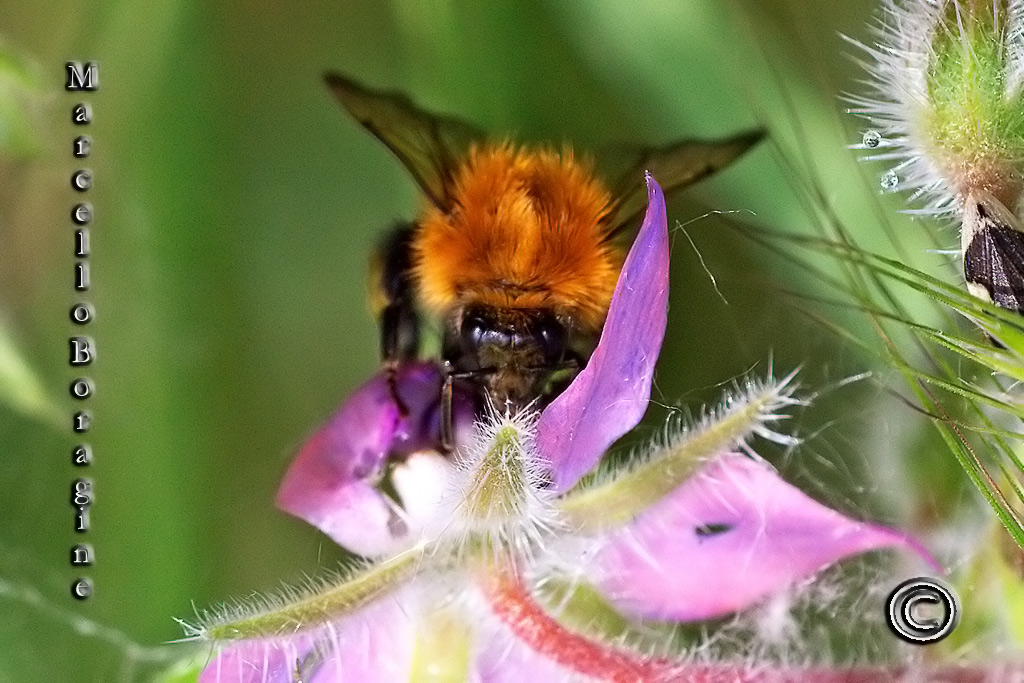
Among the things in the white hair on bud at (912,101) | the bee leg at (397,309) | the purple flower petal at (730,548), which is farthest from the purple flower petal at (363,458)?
the white hair on bud at (912,101)

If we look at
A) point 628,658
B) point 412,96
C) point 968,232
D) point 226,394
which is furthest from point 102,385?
point 968,232

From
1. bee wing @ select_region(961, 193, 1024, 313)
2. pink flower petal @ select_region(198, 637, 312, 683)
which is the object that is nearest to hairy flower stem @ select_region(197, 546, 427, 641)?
pink flower petal @ select_region(198, 637, 312, 683)

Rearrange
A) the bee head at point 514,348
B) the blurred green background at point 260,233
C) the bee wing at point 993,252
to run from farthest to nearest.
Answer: the blurred green background at point 260,233 < the bee head at point 514,348 < the bee wing at point 993,252

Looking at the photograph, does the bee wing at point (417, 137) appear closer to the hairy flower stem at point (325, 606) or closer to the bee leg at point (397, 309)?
the bee leg at point (397, 309)

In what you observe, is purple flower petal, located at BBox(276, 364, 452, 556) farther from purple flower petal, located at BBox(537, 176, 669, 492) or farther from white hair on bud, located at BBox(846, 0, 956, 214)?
white hair on bud, located at BBox(846, 0, 956, 214)

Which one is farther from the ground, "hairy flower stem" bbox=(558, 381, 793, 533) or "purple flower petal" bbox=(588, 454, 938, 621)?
"hairy flower stem" bbox=(558, 381, 793, 533)

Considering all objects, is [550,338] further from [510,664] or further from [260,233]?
[260,233]

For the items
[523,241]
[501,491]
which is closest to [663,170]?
[523,241]

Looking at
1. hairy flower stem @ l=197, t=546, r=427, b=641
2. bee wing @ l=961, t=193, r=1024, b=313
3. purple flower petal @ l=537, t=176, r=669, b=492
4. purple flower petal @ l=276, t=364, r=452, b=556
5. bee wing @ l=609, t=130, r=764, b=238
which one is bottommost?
hairy flower stem @ l=197, t=546, r=427, b=641
